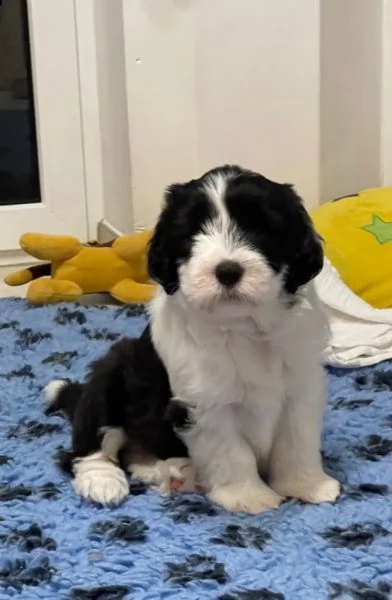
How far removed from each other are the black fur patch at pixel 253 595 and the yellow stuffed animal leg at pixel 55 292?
2174 mm

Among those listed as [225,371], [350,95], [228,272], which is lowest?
[225,371]

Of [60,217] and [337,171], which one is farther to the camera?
[60,217]

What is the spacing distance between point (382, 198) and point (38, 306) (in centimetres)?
131

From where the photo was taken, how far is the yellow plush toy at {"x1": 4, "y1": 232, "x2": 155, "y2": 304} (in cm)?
352

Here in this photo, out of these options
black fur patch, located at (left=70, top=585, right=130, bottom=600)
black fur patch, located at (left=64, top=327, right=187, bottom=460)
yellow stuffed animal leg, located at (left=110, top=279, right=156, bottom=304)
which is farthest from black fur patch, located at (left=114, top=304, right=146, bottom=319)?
black fur patch, located at (left=70, top=585, right=130, bottom=600)

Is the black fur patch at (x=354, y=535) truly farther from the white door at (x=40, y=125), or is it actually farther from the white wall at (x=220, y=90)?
the white door at (x=40, y=125)

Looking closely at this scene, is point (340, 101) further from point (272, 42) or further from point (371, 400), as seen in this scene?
point (371, 400)

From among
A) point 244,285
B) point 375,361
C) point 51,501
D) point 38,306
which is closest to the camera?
point 244,285

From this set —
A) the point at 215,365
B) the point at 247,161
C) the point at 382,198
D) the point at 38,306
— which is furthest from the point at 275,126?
the point at 215,365

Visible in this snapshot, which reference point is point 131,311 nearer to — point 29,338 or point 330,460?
point 29,338

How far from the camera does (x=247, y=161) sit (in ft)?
12.2

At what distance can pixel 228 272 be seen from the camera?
1.55 meters

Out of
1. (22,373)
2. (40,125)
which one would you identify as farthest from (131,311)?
(40,125)

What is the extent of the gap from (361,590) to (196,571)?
264mm
